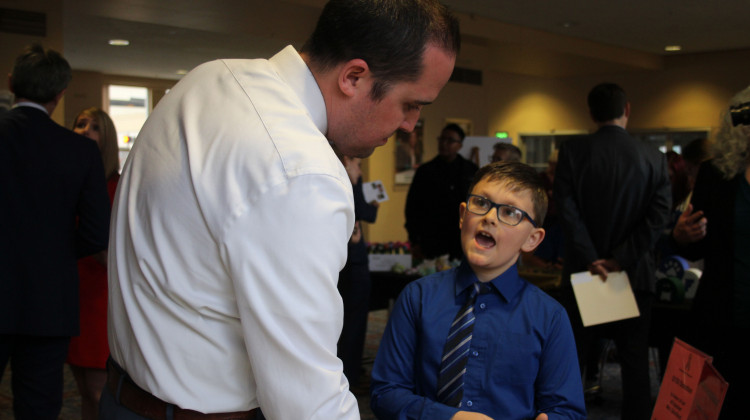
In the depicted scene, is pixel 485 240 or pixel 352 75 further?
pixel 485 240

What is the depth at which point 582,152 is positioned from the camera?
3.52 metres

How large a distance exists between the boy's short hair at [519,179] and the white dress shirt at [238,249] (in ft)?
2.64

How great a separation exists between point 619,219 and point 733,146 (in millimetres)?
1136

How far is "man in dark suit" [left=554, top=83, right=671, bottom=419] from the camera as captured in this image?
339 cm

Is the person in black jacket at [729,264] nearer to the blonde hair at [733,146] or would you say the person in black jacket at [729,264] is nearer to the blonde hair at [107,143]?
the blonde hair at [733,146]

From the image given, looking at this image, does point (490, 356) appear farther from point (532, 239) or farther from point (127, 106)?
point (127, 106)

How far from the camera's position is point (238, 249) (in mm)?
908

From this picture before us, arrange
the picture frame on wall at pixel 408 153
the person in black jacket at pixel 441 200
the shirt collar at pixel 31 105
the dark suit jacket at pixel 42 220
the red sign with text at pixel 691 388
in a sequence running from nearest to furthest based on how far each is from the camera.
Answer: the red sign with text at pixel 691 388
the dark suit jacket at pixel 42 220
the shirt collar at pixel 31 105
the person in black jacket at pixel 441 200
the picture frame on wall at pixel 408 153

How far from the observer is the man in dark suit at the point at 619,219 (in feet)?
11.1

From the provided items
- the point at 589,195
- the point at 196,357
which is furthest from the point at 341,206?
the point at 589,195

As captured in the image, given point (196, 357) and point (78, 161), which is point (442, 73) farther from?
point (78, 161)

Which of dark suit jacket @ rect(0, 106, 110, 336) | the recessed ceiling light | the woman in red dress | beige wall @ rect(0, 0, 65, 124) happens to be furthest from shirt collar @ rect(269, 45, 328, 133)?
the recessed ceiling light

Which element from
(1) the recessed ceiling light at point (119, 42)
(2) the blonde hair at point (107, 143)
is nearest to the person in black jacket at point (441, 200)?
(2) the blonde hair at point (107, 143)

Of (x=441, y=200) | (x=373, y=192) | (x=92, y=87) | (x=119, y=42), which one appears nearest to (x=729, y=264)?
(x=373, y=192)
